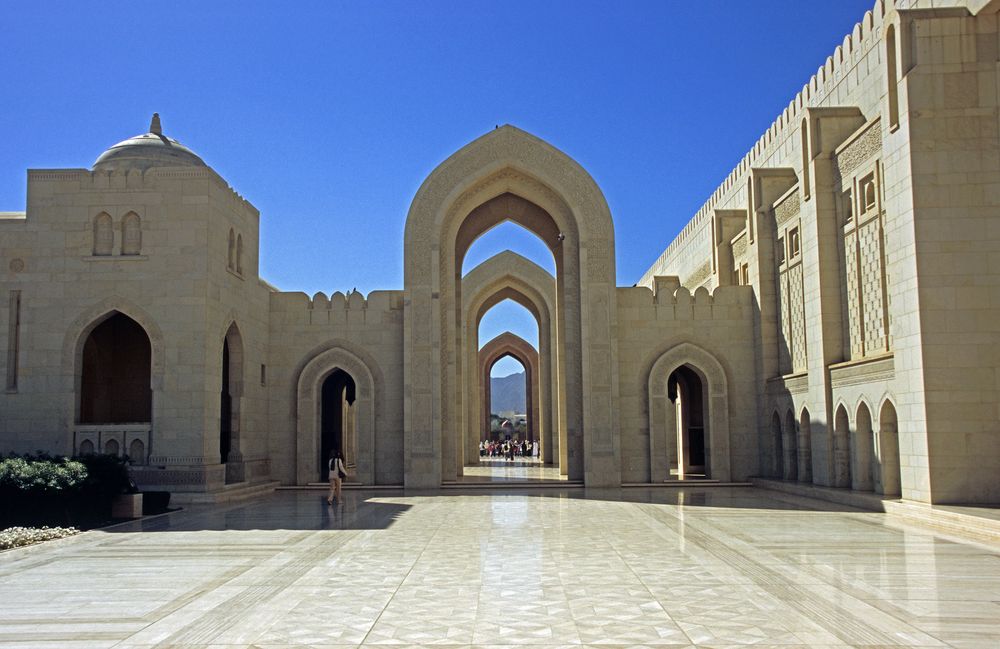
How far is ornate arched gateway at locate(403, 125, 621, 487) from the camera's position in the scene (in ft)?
58.7

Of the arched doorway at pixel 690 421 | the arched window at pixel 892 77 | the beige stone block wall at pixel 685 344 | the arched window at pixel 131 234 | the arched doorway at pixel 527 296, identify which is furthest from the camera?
the arched doorway at pixel 527 296

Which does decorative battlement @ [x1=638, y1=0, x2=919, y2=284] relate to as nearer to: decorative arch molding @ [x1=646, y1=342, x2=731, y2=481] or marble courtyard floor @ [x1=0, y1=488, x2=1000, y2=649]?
decorative arch molding @ [x1=646, y1=342, x2=731, y2=481]

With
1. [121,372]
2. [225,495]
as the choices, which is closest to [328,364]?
[121,372]

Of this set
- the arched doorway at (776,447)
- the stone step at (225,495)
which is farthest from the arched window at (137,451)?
the arched doorway at (776,447)

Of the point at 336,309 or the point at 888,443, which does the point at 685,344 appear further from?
the point at 336,309

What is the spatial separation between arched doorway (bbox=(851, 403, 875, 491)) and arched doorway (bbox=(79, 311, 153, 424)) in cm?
1271

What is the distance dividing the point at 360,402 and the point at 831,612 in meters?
13.4

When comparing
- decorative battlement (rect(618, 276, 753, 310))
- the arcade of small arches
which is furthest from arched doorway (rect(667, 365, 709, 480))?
the arcade of small arches

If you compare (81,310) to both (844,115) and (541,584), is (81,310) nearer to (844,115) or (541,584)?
(541,584)

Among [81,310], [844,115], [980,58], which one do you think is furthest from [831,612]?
[81,310]

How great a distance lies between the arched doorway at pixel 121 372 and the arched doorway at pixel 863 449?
12.7m

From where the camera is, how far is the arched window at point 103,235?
1512 centimetres

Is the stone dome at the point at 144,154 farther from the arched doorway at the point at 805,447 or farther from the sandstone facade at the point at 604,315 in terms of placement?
the arched doorway at the point at 805,447

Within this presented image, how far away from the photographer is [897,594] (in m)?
6.55
